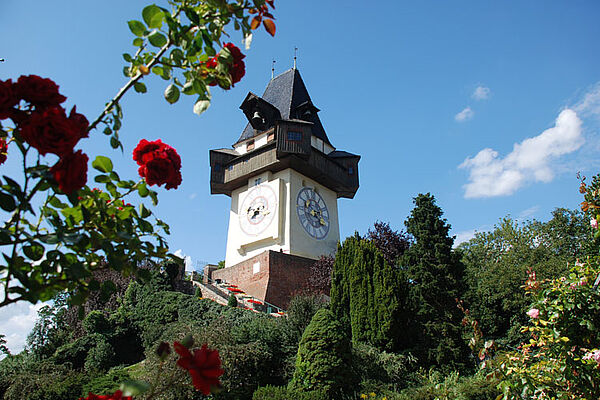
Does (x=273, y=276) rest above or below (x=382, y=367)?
above

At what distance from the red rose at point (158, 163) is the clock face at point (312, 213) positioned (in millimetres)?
22993

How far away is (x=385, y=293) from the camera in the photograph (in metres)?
11.9

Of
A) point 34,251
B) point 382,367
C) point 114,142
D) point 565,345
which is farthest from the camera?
point 382,367

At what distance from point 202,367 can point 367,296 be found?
1109cm

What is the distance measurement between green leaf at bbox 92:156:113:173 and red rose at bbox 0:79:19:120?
59cm

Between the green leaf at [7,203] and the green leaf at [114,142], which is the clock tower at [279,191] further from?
the green leaf at [7,203]

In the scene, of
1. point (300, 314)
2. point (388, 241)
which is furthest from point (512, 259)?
point (300, 314)

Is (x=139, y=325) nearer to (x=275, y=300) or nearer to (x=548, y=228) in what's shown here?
(x=275, y=300)

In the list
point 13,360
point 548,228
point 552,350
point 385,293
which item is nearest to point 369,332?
point 385,293

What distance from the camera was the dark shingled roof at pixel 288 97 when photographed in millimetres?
28812

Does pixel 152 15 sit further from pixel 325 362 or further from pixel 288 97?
pixel 288 97

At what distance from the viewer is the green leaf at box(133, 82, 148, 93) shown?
2337 millimetres

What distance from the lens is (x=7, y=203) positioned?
1.90 metres

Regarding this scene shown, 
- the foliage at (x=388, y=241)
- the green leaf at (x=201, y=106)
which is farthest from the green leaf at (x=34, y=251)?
the foliage at (x=388, y=241)
